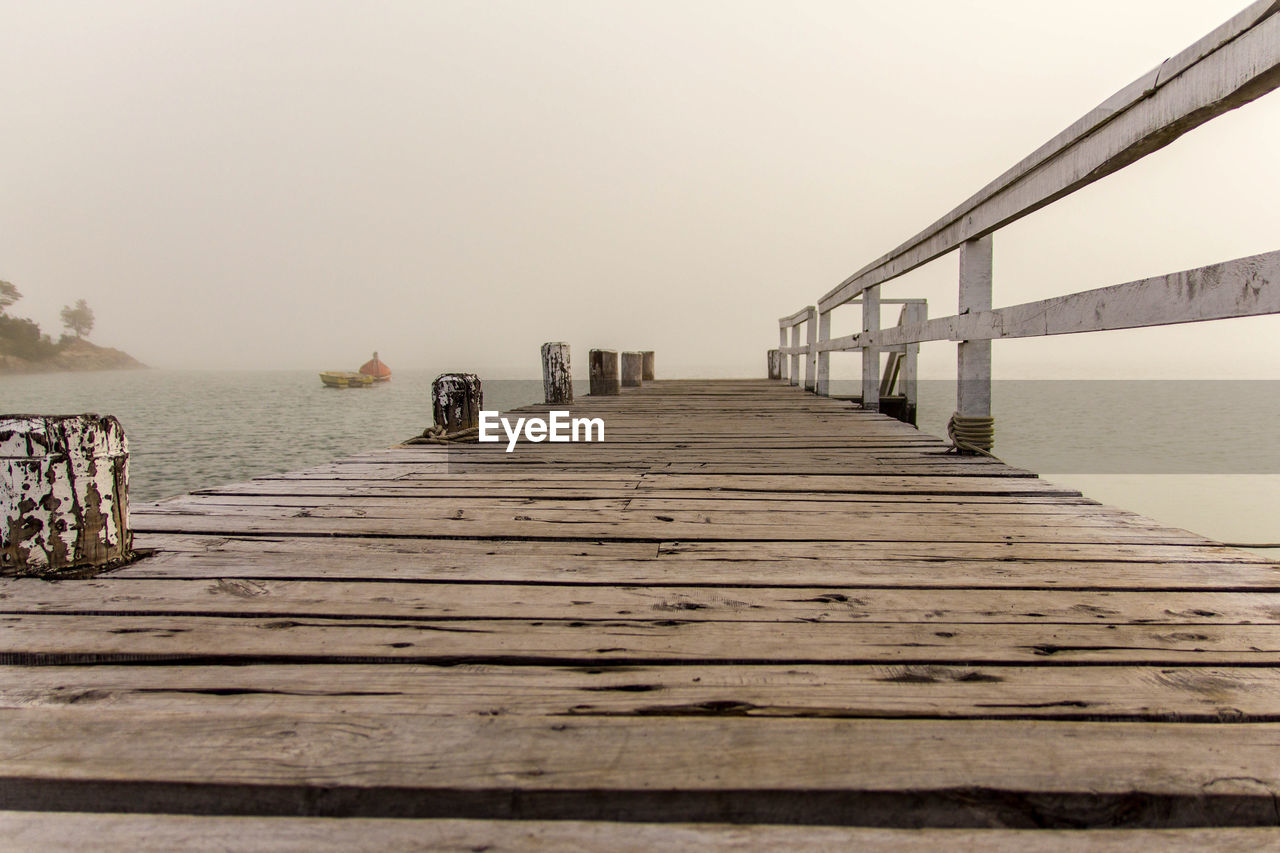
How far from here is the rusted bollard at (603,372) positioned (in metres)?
8.17

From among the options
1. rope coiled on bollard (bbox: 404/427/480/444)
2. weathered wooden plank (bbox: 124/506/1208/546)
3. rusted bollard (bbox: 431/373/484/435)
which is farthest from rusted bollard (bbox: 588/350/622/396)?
weathered wooden plank (bbox: 124/506/1208/546)

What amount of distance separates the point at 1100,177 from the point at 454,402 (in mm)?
3767

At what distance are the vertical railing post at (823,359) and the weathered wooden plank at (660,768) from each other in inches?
280

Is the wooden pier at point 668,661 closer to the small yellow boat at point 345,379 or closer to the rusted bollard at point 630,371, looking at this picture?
the rusted bollard at point 630,371

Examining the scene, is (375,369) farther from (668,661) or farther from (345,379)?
(668,661)

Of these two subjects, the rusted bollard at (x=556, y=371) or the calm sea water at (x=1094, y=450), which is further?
the calm sea water at (x=1094, y=450)

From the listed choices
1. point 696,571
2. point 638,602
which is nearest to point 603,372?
point 696,571

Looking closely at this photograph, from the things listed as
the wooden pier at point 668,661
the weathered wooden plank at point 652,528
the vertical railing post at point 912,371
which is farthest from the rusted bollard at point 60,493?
the vertical railing post at point 912,371

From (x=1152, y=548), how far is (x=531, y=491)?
206 centimetres

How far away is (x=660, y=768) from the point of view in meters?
0.89

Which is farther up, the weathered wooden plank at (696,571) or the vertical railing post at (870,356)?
the vertical railing post at (870,356)

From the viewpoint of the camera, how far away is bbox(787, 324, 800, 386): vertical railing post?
10656mm

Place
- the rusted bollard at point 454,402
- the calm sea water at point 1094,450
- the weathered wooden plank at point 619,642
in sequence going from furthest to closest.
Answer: the calm sea water at point 1094,450 < the rusted bollard at point 454,402 < the weathered wooden plank at point 619,642

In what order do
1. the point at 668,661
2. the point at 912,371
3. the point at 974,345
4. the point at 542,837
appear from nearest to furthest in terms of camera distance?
1. the point at 542,837
2. the point at 668,661
3. the point at 974,345
4. the point at 912,371
